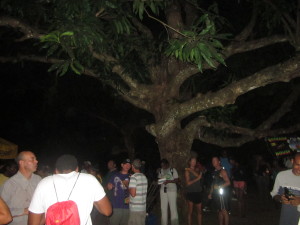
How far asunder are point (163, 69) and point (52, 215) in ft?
20.9

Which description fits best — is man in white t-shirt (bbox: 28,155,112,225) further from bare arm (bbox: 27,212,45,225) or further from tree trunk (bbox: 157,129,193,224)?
tree trunk (bbox: 157,129,193,224)

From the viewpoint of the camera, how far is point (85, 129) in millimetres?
23344

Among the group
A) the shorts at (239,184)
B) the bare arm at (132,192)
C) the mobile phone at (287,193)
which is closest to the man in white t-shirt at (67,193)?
the mobile phone at (287,193)

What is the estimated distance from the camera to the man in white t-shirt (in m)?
3.86

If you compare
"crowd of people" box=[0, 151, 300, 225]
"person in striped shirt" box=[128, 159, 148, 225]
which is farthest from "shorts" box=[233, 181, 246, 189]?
"person in striped shirt" box=[128, 159, 148, 225]

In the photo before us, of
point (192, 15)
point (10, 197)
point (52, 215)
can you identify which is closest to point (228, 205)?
point (192, 15)

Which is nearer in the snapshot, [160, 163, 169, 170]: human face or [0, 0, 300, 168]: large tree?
[0, 0, 300, 168]: large tree

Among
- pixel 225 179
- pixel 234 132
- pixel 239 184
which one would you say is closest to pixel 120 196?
pixel 225 179

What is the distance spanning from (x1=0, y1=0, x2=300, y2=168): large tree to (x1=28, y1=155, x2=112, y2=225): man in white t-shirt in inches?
81.6

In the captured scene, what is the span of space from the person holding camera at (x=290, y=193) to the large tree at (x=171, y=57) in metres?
2.09

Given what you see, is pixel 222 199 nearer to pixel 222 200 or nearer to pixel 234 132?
pixel 222 200

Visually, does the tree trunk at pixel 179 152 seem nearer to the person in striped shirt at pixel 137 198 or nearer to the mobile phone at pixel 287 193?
the person in striped shirt at pixel 137 198

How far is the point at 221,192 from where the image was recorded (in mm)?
8656

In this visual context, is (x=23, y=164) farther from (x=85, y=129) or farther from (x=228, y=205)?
(x=85, y=129)
